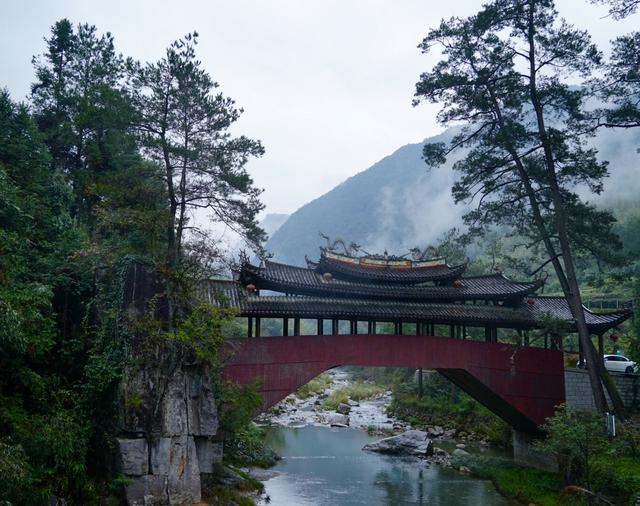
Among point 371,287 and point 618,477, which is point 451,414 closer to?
point 371,287

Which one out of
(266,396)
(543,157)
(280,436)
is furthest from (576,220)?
(280,436)

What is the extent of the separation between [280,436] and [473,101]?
1714cm

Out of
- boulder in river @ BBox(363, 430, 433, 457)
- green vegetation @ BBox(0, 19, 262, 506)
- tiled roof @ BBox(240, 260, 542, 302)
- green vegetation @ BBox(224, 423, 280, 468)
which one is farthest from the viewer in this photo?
boulder in river @ BBox(363, 430, 433, 457)

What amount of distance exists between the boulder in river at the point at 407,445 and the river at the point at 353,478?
18.8 inches

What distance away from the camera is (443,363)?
1805 centimetres

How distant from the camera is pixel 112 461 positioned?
11.8 m

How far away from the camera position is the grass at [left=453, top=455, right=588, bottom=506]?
49.3ft

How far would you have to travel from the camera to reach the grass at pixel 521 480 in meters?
15.0

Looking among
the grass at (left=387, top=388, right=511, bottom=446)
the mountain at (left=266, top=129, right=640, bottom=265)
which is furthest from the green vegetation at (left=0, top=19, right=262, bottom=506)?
the mountain at (left=266, top=129, right=640, bottom=265)

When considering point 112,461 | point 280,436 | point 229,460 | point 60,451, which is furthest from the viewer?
point 280,436

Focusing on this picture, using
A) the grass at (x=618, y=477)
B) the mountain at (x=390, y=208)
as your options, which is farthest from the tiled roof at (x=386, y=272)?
the mountain at (x=390, y=208)

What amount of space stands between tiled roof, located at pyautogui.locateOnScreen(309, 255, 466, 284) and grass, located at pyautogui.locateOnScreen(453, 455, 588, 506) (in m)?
6.39

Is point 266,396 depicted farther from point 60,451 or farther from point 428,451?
point 428,451

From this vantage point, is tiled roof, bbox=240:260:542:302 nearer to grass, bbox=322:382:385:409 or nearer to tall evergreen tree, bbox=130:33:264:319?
tall evergreen tree, bbox=130:33:264:319
